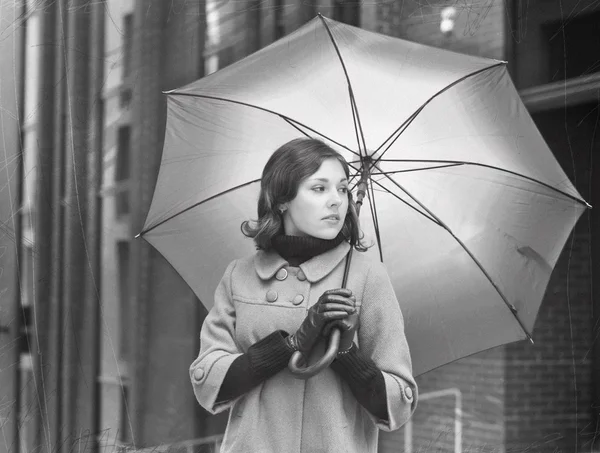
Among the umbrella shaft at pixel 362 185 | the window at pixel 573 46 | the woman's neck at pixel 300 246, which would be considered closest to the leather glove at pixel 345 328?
the woman's neck at pixel 300 246

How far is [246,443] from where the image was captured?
6.11ft

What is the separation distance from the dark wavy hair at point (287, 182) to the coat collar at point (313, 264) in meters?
0.04

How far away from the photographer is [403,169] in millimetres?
2293

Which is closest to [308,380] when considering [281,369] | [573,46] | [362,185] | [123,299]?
[281,369]

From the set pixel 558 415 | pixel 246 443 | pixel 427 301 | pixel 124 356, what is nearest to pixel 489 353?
pixel 558 415

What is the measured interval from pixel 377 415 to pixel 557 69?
2076mm

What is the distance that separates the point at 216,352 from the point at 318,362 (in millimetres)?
330

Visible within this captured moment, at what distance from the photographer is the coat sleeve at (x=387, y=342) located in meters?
1.84

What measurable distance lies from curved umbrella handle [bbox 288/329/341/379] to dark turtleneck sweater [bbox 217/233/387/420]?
6 cm

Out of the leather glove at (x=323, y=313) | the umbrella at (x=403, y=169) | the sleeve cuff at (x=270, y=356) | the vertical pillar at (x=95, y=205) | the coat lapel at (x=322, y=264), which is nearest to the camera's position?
the leather glove at (x=323, y=313)

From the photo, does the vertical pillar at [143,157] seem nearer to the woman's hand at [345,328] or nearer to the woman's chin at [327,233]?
the woman's chin at [327,233]

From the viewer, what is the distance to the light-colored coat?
1.85m

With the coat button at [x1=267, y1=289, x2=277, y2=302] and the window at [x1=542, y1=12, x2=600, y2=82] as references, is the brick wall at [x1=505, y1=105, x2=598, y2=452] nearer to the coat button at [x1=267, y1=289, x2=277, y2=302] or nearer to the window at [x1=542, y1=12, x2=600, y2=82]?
the window at [x1=542, y1=12, x2=600, y2=82]

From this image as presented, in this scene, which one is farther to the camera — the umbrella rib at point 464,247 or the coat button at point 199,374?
the umbrella rib at point 464,247
